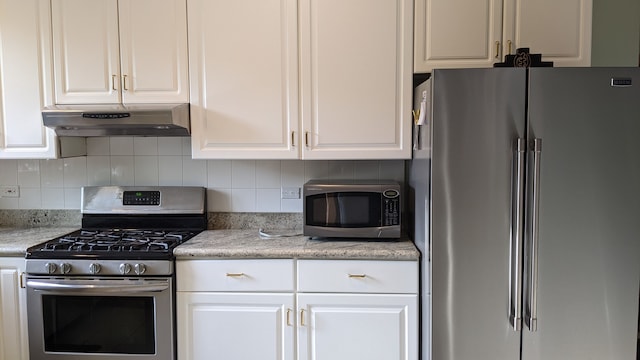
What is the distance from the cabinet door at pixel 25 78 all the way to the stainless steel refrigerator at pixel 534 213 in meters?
2.01

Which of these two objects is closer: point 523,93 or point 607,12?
point 523,93

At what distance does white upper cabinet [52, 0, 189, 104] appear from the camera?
234 cm

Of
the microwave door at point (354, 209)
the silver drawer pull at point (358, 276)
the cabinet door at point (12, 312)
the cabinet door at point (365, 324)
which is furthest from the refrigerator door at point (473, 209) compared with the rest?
the cabinet door at point (12, 312)

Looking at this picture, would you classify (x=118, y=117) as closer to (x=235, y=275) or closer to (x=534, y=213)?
(x=235, y=275)

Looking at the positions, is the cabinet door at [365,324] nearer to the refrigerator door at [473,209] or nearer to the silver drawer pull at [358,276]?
the silver drawer pull at [358,276]

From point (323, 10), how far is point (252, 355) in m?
1.72

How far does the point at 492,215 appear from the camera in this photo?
1866mm

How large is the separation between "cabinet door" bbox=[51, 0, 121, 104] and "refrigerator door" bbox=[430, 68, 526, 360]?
1661 millimetres

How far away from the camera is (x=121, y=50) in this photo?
2367 millimetres

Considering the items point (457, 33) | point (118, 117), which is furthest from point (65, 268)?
point (457, 33)

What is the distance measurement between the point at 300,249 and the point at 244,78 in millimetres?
913

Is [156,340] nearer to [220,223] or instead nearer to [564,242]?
[220,223]

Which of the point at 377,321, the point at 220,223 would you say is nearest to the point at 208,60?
the point at 220,223

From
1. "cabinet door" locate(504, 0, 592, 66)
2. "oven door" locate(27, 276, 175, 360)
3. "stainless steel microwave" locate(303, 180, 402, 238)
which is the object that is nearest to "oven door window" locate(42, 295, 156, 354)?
"oven door" locate(27, 276, 175, 360)
